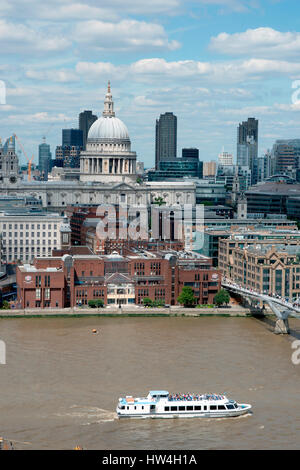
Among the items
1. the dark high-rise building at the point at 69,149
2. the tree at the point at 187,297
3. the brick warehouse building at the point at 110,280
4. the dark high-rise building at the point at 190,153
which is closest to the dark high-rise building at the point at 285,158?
the dark high-rise building at the point at 190,153

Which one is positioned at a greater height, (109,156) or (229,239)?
(109,156)

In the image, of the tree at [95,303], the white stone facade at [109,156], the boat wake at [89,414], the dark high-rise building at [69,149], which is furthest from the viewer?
the dark high-rise building at [69,149]

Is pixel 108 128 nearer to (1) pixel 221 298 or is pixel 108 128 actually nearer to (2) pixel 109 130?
(2) pixel 109 130

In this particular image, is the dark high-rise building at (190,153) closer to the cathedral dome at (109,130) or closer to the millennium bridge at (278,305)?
the cathedral dome at (109,130)

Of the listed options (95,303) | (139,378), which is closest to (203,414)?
(139,378)

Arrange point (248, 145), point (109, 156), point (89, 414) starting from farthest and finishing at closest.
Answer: point (248, 145)
point (109, 156)
point (89, 414)
